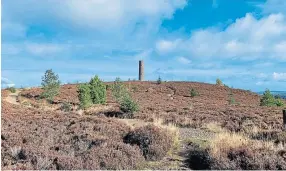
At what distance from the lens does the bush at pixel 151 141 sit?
12.3 m

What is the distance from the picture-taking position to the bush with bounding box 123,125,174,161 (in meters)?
12.3

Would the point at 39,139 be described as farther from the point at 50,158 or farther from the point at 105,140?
the point at 50,158

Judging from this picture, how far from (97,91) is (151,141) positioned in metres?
34.8

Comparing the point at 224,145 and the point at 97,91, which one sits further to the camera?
the point at 97,91

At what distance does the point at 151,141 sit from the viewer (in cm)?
1316

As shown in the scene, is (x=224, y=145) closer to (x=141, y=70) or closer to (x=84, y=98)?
(x=84, y=98)

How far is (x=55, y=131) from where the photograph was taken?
15.5m

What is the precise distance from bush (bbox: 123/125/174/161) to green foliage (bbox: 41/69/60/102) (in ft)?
135

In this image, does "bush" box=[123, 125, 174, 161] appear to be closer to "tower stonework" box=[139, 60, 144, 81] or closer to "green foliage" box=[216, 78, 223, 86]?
"green foliage" box=[216, 78, 223, 86]

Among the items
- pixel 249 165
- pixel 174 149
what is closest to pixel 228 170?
pixel 249 165

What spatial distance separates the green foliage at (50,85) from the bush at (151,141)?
41039mm

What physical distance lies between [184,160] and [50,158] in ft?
14.9

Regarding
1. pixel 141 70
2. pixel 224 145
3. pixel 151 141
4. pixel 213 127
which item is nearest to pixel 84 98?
pixel 213 127

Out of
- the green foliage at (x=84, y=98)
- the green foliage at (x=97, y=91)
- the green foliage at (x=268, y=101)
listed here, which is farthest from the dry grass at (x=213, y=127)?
the green foliage at (x=268, y=101)
